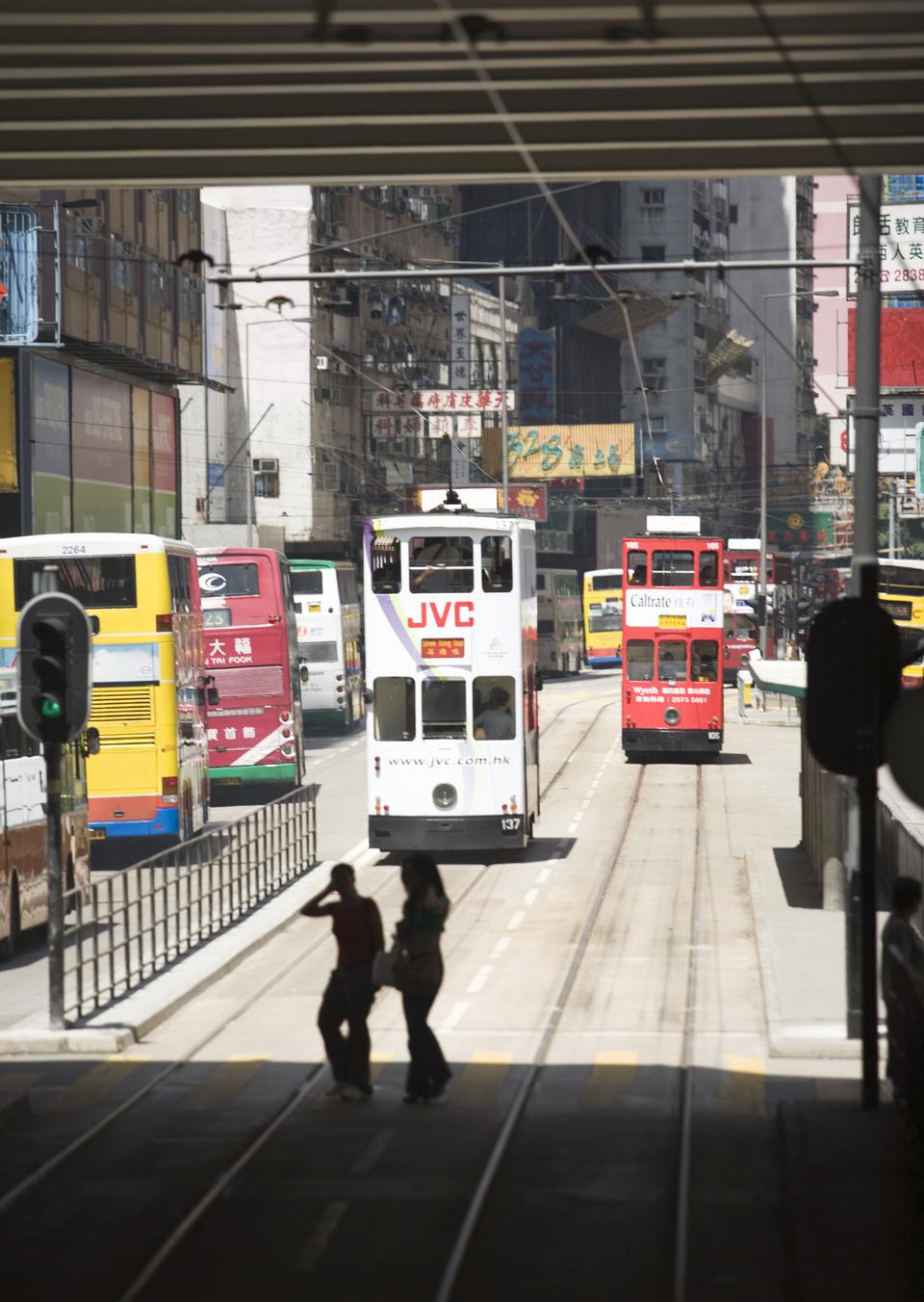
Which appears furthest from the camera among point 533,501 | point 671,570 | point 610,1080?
point 533,501

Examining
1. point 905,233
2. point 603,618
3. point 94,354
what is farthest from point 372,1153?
point 603,618

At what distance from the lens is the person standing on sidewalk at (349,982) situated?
46.6 feet

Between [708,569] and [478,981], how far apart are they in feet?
80.6

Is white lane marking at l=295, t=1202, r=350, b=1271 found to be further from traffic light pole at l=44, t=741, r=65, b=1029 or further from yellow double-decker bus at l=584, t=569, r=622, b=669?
yellow double-decker bus at l=584, t=569, r=622, b=669

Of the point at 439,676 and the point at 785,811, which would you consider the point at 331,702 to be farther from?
the point at 439,676

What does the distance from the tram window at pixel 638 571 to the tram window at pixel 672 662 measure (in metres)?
1.33

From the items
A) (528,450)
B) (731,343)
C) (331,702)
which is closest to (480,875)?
(331,702)

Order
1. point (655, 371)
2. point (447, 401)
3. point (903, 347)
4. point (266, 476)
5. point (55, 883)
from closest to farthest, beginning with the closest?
1. point (55, 883)
2. point (903, 347)
3. point (447, 401)
4. point (266, 476)
5. point (655, 371)

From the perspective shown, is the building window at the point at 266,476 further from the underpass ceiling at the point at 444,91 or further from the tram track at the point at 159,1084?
the underpass ceiling at the point at 444,91

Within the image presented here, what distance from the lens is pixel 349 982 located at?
14391mm

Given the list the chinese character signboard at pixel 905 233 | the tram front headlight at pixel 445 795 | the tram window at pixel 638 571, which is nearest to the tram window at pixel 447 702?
the tram front headlight at pixel 445 795

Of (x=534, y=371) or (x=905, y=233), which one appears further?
(x=534, y=371)

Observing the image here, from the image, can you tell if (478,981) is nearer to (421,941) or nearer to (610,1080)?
(610,1080)

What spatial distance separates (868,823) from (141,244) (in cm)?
4528
